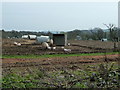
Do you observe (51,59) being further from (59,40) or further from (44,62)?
(59,40)

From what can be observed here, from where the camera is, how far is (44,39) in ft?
74.3

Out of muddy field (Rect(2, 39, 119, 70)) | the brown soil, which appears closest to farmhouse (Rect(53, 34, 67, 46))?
muddy field (Rect(2, 39, 119, 70))

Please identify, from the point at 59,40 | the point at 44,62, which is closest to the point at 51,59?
the point at 44,62

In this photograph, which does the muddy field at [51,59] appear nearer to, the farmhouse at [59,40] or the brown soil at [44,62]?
the brown soil at [44,62]

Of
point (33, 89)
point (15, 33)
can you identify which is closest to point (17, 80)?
point (33, 89)

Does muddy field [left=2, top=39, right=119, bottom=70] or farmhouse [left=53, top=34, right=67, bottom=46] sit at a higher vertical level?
farmhouse [left=53, top=34, right=67, bottom=46]

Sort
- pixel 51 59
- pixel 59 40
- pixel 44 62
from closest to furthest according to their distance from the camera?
pixel 44 62 → pixel 51 59 → pixel 59 40

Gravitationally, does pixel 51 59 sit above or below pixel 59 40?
below

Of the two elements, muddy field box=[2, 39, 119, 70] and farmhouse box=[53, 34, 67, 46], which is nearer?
muddy field box=[2, 39, 119, 70]

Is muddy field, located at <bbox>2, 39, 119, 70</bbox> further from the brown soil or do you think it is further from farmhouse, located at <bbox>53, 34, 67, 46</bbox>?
farmhouse, located at <bbox>53, 34, 67, 46</bbox>

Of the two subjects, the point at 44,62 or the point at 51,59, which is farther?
the point at 51,59

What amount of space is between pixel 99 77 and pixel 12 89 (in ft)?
7.68

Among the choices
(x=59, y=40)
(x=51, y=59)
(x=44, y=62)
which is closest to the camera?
(x=44, y=62)

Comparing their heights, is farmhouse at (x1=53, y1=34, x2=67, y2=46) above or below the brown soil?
above
